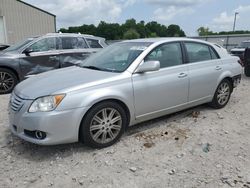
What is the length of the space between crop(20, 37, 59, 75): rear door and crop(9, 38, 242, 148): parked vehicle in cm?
328

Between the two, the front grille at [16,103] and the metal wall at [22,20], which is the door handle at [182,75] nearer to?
the front grille at [16,103]

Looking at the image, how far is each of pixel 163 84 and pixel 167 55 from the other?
569mm

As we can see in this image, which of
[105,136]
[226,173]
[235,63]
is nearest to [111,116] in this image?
[105,136]

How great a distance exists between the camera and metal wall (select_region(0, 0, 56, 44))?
20719 millimetres

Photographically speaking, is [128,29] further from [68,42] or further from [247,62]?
[68,42]

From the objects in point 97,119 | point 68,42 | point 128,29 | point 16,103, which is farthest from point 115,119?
point 128,29

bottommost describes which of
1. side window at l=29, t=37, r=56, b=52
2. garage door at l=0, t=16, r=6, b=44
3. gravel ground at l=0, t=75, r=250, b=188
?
gravel ground at l=0, t=75, r=250, b=188

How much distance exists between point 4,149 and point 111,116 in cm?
157

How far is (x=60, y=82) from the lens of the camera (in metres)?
3.98

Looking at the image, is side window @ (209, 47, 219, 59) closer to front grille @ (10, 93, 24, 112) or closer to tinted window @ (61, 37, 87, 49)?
front grille @ (10, 93, 24, 112)

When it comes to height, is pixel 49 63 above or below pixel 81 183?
above

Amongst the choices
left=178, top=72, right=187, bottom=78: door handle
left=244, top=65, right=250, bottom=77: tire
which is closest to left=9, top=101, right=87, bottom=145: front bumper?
left=178, top=72, right=187, bottom=78: door handle

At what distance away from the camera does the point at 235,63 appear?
5988 mm

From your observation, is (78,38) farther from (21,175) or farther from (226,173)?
(226,173)
